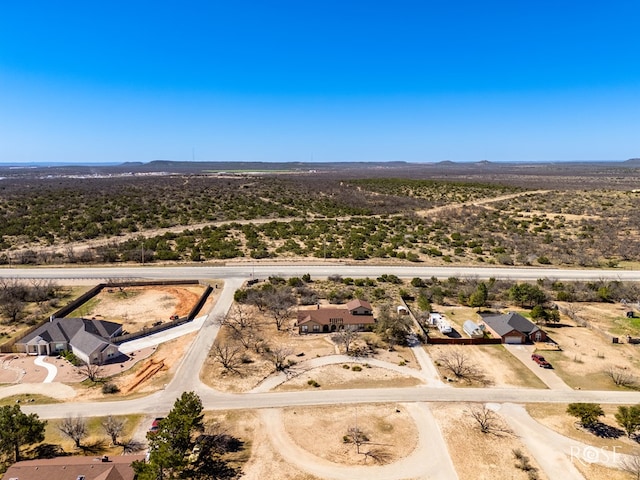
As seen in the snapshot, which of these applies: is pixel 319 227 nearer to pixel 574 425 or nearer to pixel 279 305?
pixel 279 305

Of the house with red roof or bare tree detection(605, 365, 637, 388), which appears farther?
the house with red roof

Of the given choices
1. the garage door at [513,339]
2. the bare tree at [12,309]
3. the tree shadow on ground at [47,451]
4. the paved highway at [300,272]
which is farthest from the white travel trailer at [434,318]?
the bare tree at [12,309]

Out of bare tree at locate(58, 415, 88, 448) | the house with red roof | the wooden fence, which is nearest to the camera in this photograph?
bare tree at locate(58, 415, 88, 448)

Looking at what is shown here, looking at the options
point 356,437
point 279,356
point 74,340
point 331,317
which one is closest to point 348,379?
point 279,356

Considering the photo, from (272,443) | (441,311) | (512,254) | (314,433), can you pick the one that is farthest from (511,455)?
(512,254)

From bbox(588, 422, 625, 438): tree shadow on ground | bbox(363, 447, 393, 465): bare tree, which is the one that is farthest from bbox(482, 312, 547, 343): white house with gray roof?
bbox(363, 447, 393, 465): bare tree

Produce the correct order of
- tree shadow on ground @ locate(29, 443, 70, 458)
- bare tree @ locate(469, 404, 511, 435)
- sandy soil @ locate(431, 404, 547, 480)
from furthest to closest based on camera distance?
bare tree @ locate(469, 404, 511, 435)
tree shadow on ground @ locate(29, 443, 70, 458)
sandy soil @ locate(431, 404, 547, 480)

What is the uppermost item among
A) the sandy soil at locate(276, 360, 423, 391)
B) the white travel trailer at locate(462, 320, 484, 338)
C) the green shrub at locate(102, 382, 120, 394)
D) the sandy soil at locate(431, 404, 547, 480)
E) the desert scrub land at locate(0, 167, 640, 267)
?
the desert scrub land at locate(0, 167, 640, 267)

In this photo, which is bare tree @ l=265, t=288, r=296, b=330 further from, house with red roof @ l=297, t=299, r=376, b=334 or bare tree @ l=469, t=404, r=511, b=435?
bare tree @ l=469, t=404, r=511, b=435

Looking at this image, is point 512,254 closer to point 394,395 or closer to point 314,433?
point 394,395

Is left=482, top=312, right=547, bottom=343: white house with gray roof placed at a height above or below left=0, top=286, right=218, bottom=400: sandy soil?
above
